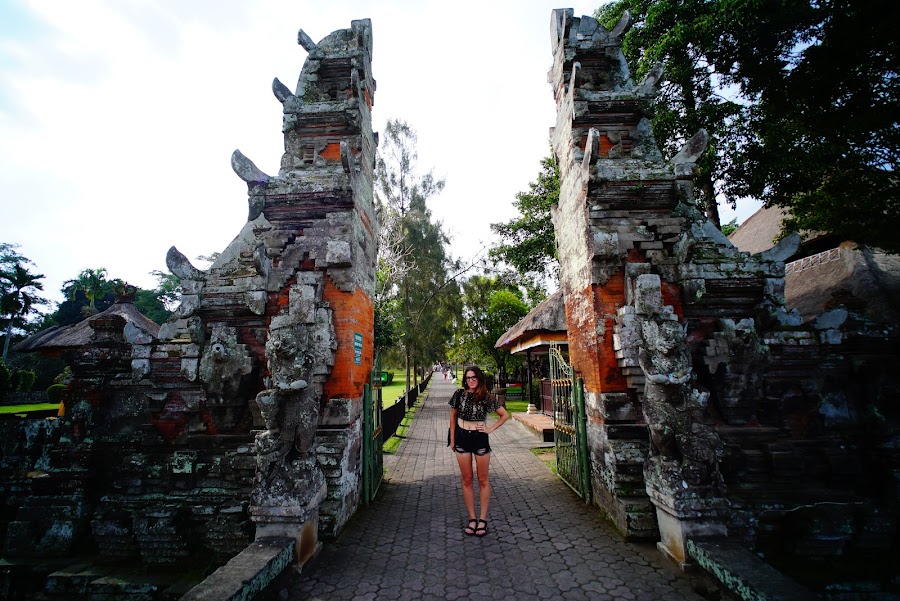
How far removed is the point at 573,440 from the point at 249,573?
4.43 m

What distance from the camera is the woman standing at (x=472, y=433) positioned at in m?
4.40

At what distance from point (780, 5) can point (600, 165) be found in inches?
247

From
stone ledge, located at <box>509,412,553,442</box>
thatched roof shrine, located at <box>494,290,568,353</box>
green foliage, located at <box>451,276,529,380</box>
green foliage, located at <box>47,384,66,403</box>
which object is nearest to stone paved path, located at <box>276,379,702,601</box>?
stone ledge, located at <box>509,412,553,442</box>

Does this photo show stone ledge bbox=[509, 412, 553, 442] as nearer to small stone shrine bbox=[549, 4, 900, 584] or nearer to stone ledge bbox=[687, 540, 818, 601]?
small stone shrine bbox=[549, 4, 900, 584]

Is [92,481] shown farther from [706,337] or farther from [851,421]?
[851,421]

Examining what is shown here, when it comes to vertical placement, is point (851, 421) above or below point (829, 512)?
above

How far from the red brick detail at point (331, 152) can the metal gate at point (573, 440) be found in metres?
4.47

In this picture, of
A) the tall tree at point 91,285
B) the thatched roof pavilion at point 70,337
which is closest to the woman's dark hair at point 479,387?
the thatched roof pavilion at point 70,337

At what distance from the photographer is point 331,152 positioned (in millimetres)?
5449

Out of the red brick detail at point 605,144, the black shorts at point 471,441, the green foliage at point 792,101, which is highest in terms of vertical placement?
the green foliage at point 792,101

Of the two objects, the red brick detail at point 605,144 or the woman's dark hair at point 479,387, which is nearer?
the woman's dark hair at point 479,387

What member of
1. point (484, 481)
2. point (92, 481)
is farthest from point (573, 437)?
point (92, 481)

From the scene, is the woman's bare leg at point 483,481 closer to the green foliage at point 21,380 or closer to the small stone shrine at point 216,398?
the small stone shrine at point 216,398

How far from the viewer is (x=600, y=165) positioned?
16.3 feet
